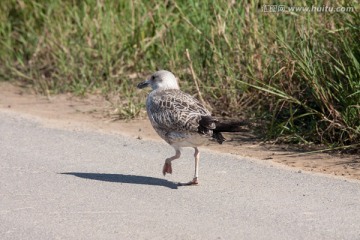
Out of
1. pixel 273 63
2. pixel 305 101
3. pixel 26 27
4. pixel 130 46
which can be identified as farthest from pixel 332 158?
pixel 26 27

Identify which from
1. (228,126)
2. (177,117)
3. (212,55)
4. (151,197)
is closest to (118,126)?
(212,55)

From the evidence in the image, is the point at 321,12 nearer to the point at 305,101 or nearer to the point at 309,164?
the point at 305,101

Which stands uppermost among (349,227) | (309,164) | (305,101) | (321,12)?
(321,12)

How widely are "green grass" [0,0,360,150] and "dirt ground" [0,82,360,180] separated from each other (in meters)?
0.17

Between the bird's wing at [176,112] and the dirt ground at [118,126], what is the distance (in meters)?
1.08

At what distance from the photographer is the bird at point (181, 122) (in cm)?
790

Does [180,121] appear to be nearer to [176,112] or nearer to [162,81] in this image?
[176,112]

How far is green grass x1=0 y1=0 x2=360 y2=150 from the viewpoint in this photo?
30.9ft

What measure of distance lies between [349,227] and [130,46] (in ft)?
20.9

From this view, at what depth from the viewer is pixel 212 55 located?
36.5 ft

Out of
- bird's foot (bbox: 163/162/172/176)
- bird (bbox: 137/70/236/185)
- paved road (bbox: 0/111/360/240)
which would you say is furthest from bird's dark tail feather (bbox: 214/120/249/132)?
bird's foot (bbox: 163/162/172/176)

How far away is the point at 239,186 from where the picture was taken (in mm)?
7914

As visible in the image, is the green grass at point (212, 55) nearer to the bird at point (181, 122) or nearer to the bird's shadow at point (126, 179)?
the bird at point (181, 122)

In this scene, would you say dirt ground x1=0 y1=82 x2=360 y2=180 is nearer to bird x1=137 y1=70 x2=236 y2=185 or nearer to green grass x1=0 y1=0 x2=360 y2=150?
green grass x1=0 y1=0 x2=360 y2=150
